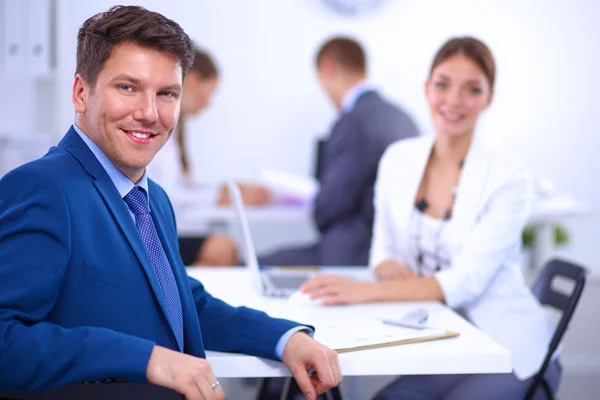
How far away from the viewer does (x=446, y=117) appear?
2121 millimetres

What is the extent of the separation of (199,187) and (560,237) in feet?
6.94

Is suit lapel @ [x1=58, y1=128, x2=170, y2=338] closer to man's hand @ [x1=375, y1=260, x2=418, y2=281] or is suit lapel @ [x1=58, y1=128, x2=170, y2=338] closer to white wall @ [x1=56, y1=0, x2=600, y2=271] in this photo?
man's hand @ [x1=375, y1=260, x2=418, y2=281]

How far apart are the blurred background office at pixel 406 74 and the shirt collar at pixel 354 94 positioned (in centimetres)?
130

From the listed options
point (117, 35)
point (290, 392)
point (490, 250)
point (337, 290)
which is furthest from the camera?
point (490, 250)

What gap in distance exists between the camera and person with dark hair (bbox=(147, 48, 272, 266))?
10.9 feet

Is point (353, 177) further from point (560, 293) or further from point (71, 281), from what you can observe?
point (71, 281)

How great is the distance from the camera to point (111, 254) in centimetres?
108

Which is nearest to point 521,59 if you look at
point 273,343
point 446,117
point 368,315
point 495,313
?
point 446,117

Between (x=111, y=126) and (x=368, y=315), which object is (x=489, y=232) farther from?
(x=111, y=126)

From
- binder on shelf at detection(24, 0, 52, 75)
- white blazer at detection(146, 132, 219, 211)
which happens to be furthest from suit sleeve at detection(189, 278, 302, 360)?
binder on shelf at detection(24, 0, 52, 75)

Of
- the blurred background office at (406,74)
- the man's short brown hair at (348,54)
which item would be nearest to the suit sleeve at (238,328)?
the man's short brown hair at (348,54)

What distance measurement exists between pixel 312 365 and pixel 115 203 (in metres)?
0.42

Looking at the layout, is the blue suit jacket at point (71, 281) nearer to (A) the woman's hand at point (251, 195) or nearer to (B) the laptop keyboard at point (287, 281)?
(B) the laptop keyboard at point (287, 281)

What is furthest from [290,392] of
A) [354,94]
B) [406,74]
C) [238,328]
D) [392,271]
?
[406,74]
